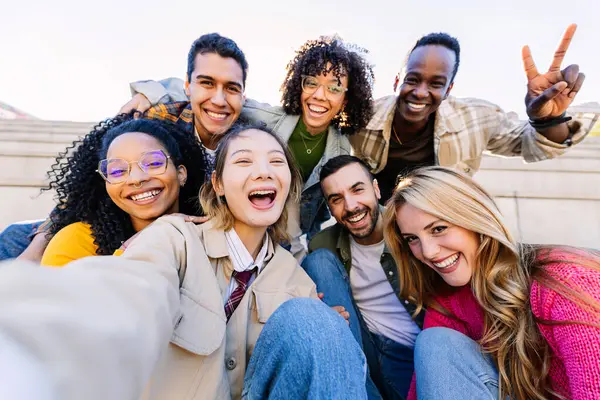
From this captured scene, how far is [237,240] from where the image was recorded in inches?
67.6

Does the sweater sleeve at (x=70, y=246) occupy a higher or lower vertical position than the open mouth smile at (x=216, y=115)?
lower

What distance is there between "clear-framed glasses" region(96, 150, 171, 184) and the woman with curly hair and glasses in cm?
79

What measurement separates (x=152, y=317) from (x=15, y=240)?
2.05m

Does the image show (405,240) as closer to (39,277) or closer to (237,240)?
(237,240)

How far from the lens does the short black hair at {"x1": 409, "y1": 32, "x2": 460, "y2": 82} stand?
2.80 meters

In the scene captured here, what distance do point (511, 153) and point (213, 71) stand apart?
95.8 inches

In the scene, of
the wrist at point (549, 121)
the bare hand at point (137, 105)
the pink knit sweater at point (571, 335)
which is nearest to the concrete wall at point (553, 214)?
the wrist at point (549, 121)

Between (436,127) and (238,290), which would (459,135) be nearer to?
(436,127)

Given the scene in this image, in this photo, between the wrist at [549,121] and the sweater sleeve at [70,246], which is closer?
the sweater sleeve at [70,246]

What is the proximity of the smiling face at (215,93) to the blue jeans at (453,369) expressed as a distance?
5.95 ft

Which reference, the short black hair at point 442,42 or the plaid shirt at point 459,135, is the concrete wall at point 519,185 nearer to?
the plaid shirt at point 459,135

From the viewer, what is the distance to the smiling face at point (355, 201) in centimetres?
237

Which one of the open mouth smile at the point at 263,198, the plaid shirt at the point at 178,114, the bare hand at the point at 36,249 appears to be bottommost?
the bare hand at the point at 36,249

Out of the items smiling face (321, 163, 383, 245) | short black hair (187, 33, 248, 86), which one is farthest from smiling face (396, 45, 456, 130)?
short black hair (187, 33, 248, 86)
